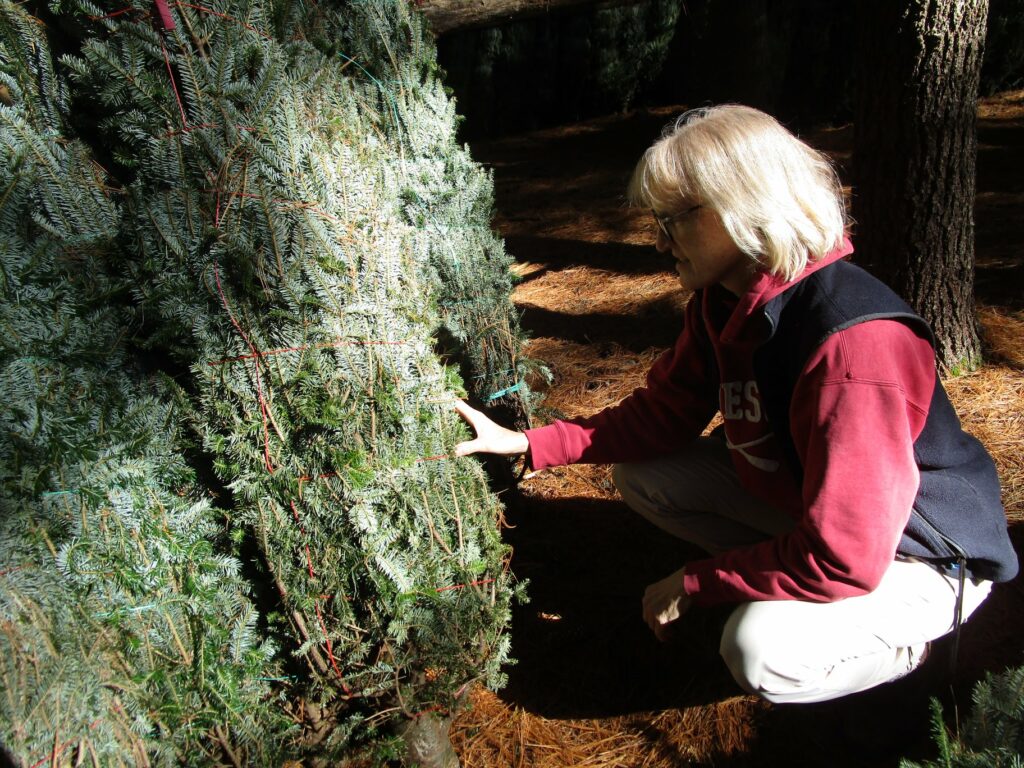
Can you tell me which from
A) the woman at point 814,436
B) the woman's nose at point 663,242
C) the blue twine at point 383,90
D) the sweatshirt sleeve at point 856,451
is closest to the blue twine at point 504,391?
the woman at point 814,436

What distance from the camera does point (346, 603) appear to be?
184 centimetres

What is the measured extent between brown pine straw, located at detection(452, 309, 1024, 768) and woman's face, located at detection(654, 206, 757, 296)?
133 centimetres

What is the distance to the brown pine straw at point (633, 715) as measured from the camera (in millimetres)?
2223

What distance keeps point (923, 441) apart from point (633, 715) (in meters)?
1.21

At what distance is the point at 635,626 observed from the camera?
8.56 ft

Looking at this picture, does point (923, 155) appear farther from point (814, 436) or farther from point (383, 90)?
point (383, 90)

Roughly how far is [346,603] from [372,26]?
1.76m

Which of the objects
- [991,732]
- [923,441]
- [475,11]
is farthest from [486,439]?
[475,11]

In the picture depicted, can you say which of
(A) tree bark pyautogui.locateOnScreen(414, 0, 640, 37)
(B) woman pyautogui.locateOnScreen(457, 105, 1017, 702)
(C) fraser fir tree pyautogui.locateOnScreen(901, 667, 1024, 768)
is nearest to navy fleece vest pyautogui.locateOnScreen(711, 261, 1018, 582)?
(B) woman pyautogui.locateOnScreen(457, 105, 1017, 702)

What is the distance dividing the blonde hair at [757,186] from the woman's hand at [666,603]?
2.77 feet

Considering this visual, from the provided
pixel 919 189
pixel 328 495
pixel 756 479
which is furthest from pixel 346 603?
pixel 919 189

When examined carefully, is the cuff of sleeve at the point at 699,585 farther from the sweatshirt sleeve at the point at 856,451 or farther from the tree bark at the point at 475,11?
the tree bark at the point at 475,11

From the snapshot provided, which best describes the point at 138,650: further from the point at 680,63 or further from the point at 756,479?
the point at 680,63

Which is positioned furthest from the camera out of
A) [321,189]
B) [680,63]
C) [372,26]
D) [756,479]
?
[680,63]
